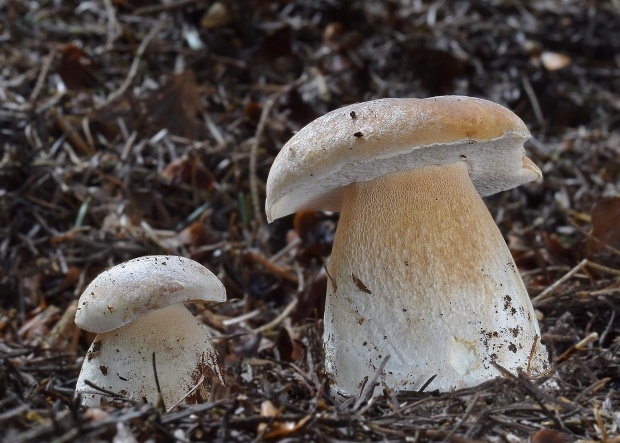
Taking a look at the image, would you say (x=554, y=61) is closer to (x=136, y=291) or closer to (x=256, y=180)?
(x=256, y=180)

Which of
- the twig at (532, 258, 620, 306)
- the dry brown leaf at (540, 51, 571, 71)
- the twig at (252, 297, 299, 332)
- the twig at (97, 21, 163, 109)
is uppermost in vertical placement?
the twig at (97, 21, 163, 109)

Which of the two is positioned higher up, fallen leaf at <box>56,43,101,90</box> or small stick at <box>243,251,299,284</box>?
fallen leaf at <box>56,43,101,90</box>

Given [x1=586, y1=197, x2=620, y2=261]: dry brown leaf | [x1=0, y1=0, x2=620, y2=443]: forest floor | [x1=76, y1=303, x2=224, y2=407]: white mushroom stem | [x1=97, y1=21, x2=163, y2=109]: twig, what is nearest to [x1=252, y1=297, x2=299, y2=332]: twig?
[x1=0, y1=0, x2=620, y2=443]: forest floor

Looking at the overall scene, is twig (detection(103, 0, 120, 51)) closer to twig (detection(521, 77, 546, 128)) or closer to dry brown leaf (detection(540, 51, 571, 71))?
twig (detection(521, 77, 546, 128))

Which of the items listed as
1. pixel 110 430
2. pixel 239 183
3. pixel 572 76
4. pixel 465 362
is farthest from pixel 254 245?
A: pixel 572 76

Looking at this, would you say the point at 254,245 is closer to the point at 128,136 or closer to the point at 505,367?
the point at 128,136

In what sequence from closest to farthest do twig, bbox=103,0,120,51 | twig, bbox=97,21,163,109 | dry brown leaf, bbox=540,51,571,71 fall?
1. twig, bbox=97,21,163,109
2. twig, bbox=103,0,120,51
3. dry brown leaf, bbox=540,51,571,71

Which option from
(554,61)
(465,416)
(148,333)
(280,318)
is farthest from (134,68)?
(465,416)
